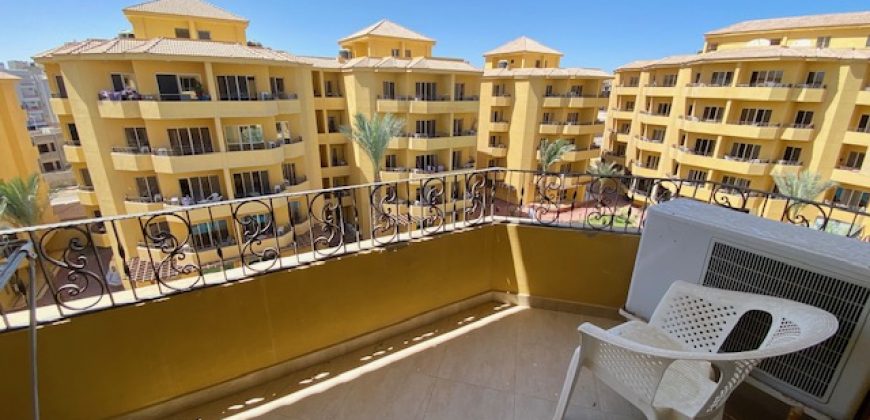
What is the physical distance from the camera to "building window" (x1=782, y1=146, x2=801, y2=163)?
1443 cm

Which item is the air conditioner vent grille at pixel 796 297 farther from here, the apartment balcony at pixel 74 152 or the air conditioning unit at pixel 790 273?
the apartment balcony at pixel 74 152

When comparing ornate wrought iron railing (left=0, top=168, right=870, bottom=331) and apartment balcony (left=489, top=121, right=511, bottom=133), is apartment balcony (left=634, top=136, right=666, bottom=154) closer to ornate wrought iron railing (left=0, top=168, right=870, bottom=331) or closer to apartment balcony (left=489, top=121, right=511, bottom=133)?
apartment balcony (left=489, top=121, right=511, bottom=133)

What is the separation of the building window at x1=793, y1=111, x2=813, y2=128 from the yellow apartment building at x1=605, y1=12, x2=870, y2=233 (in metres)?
0.03

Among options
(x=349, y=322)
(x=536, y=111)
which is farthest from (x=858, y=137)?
(x=349, y=322)

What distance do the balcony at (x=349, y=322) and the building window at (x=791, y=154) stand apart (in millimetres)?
16870

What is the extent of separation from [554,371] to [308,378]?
2.06 m

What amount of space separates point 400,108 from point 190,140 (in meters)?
7.88

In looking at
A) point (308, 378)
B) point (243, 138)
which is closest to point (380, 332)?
point (308, 378)

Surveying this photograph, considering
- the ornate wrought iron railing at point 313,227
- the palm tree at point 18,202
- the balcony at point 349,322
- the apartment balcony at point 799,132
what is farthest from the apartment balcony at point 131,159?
the apartment balcony at point 799,132

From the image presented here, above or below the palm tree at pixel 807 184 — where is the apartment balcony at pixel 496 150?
above

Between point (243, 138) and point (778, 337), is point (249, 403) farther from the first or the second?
point (243, 138)

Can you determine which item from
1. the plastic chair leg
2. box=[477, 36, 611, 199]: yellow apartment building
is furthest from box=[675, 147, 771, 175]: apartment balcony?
the plastic chair leg

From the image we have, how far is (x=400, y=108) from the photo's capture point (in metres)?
15.2

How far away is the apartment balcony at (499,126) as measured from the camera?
19.5 m
